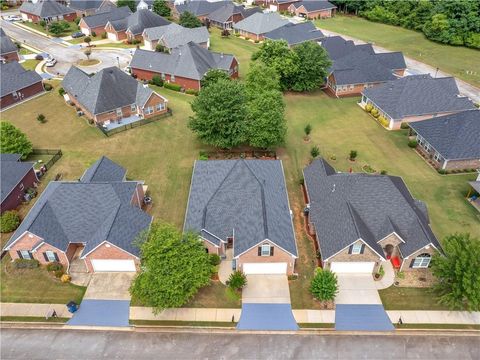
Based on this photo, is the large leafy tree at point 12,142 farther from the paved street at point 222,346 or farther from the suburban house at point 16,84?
the paved street at point 222,346

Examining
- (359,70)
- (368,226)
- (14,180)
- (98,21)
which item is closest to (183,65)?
(359,70)

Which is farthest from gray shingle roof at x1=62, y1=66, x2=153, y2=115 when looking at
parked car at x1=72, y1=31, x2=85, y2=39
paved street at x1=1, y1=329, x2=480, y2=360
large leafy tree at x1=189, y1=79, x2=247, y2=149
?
parked car at x1=72, y1=31, x2=85, y2=39

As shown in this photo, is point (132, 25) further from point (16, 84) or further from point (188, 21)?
point (16, 84)

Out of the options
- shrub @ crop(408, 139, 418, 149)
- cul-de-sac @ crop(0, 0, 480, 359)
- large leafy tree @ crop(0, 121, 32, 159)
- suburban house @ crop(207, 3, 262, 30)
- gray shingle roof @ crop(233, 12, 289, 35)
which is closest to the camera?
cul-de-sac @ crop(0, 0, 480, 359)

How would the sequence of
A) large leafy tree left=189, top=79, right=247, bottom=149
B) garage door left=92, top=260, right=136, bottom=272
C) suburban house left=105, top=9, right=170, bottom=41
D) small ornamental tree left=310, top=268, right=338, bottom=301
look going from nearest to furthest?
1. small ornamental tree left=310, top=268, right=338, bottom=301
2. garage door left=92, top=260, right=136, bottom=272
3. large leafy tree left=189, top=79, right=247, bottom=149
4. suburban house left=105, top=9, right=170, bottom=41

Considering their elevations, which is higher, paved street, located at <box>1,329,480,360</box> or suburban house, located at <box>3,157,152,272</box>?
suburban house, located at <box>3,157,152,272</box>

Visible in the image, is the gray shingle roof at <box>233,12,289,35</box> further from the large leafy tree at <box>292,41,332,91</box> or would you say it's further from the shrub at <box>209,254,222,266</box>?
the shrub at <box>209,254,222,266</box>

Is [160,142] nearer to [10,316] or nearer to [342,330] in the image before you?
[10,316]

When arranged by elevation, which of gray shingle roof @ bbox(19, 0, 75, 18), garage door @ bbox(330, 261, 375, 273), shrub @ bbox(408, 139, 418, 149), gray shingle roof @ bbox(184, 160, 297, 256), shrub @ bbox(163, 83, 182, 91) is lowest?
shrub @ bbox(163, 83, 182, 91)

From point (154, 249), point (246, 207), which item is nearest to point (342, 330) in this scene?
point (246, 207)
